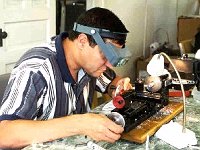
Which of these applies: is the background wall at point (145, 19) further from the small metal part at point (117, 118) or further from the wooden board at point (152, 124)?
the small metal part at point (117, 118)

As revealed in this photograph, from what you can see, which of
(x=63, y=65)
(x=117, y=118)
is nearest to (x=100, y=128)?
(x=117, y=118)

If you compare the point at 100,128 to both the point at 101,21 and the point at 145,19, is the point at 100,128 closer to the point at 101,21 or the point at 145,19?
the point at 101,21

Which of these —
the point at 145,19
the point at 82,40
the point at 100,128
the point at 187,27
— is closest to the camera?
the point at 100,128

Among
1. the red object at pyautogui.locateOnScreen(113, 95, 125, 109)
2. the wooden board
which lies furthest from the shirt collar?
the wooden board

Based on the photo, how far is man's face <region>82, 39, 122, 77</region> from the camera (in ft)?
4.83

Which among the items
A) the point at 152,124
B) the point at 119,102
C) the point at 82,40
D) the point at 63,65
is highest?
the point at 82,40

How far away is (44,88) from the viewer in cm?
142

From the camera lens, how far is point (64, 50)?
1.57m

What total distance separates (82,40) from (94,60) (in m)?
0.11

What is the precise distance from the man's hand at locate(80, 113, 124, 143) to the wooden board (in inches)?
3.0

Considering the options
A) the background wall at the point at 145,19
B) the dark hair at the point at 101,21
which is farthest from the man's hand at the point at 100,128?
the background wall at the point at 145,19

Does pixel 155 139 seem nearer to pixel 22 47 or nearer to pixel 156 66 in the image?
pixel 156 66

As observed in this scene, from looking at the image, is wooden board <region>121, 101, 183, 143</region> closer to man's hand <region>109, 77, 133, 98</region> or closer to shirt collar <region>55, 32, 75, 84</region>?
man's hand <region>109, 77, 133, 98</region>

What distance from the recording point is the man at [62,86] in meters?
1.28
